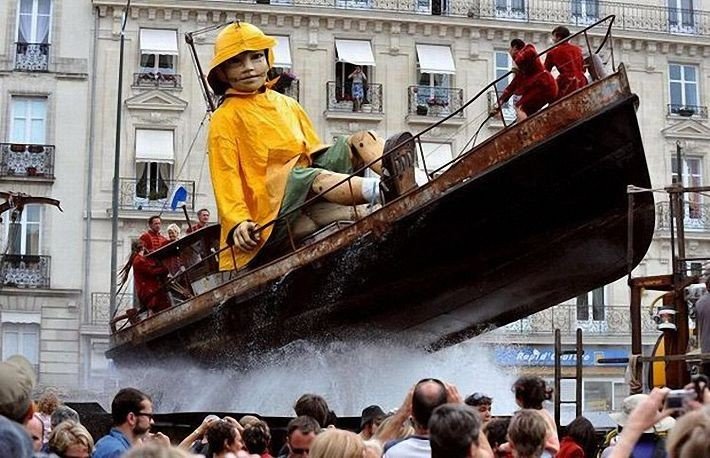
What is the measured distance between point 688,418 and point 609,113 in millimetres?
7419

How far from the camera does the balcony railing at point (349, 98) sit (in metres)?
37.9

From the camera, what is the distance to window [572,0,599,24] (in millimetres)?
40969

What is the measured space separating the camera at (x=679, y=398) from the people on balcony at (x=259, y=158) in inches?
316

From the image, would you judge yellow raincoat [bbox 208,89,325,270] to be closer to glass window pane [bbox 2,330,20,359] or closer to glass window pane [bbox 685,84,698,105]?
glass window pane [bbox 2,330,20,359]

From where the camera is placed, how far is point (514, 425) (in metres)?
5.98

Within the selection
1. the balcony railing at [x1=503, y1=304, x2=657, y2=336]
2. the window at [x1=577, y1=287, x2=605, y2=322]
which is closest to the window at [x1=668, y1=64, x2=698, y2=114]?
the window at [x1=577, y1=287, x2=605, y2=322]

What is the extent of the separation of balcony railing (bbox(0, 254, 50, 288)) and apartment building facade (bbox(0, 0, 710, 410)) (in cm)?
4

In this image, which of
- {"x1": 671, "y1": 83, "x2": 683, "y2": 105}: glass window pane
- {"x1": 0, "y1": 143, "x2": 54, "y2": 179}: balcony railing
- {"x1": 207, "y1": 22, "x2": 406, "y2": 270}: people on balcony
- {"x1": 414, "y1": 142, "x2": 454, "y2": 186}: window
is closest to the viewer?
{"x1": 207, "y1": 22, "x2": 406, "y2": 270}: people on balcony

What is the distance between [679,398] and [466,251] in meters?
7.73

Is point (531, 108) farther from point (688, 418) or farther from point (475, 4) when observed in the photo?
point (475, 4)

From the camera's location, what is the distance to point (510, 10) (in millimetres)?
40219

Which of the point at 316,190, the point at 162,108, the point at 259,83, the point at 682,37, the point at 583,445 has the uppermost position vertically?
the point at 682,37

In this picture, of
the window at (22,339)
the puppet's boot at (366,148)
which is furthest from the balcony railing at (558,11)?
the puppet's boot at (366,148)

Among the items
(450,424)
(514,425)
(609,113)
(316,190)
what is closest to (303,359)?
(316,190)
